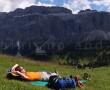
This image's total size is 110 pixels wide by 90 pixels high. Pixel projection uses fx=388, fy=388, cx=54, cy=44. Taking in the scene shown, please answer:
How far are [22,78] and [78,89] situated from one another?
5370 millimetres

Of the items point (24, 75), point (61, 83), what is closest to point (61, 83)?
point (61, 83)

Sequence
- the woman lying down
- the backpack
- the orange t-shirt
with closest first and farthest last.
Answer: the backpack, the woman lying down, the orange t-shirt

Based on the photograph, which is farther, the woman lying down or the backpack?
the woman lying down

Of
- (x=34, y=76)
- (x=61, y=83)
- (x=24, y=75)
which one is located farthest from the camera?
(x=34, y=76)

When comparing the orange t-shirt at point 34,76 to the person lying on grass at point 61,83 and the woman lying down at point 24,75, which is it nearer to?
the woman lying down at point 24,75

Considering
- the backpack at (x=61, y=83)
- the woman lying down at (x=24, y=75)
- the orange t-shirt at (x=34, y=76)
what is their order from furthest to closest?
the orange t-shirt at (x=34, y=76), the woman lying down at (x=24, y=75), the backpack at (x=61, y=83)

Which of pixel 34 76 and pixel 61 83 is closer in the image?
pixel 61 83

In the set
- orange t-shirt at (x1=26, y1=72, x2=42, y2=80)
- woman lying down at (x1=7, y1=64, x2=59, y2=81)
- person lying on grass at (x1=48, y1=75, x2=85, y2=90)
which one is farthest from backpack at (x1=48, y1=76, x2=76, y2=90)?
orange t-shirt at (x1=26, y1=72, x2=42, y2=80)

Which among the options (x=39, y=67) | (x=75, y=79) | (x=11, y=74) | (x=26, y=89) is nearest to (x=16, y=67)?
(x=11, y=74)

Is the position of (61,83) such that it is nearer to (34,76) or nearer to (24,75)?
(24,75)

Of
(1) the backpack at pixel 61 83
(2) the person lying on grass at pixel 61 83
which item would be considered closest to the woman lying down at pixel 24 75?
(2) the person lying on grass at pixel 61 83

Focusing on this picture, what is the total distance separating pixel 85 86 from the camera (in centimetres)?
3006

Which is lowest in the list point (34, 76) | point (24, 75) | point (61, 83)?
point (61, 83)

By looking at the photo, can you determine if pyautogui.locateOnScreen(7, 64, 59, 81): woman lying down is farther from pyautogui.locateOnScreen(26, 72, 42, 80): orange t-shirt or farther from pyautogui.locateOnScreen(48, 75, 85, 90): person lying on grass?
pyautogui.locateOnScreen(48, 75, 85, 90): person lying on grass
